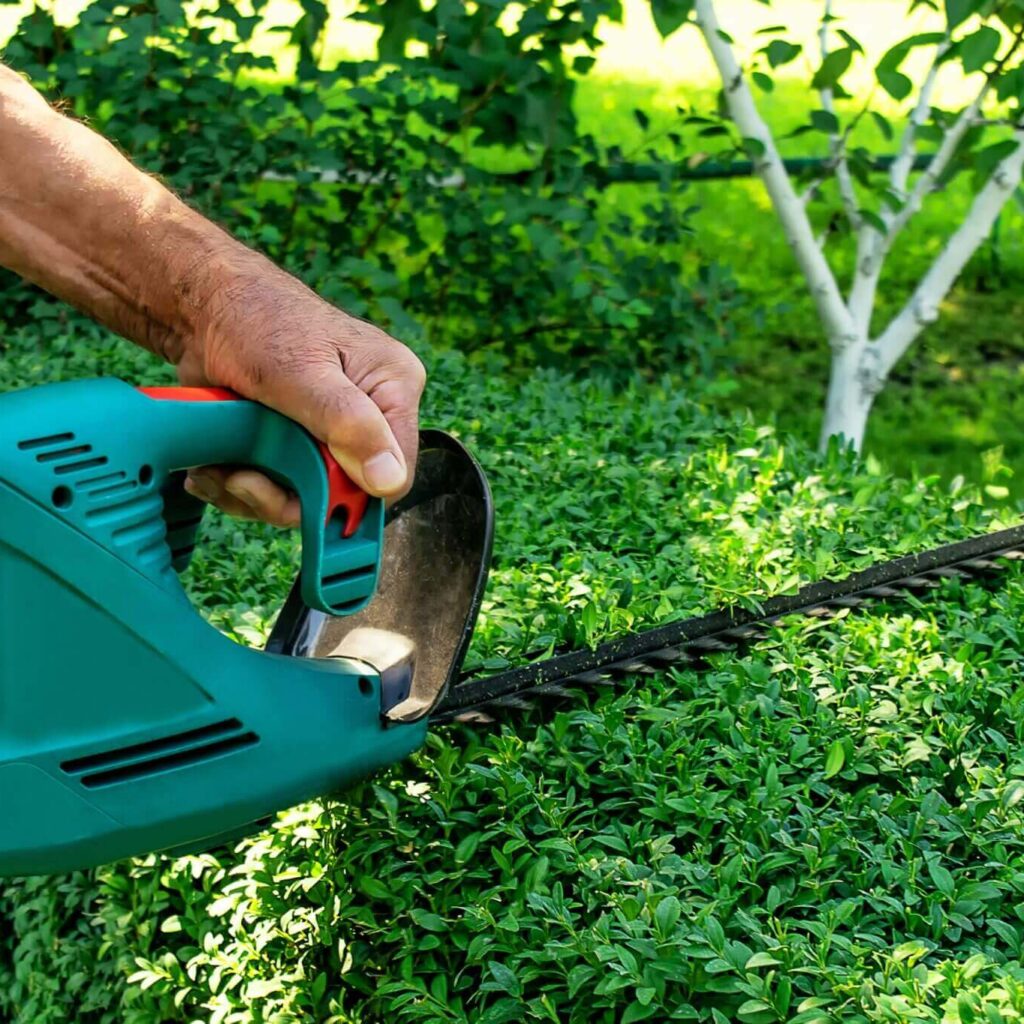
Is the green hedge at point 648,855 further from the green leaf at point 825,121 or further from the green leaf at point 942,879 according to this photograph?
the green leaf at point 825,121

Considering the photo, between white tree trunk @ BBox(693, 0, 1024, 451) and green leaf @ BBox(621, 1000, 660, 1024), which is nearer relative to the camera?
green leaf @ BBox(621, 1000, 660, 1024)

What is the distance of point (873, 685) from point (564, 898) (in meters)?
0.71

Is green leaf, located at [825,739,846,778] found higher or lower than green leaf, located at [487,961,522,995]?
higher

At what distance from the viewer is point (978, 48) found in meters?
4.04

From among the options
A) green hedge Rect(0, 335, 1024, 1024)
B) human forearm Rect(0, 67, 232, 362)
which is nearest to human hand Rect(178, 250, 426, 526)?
human forearm Rect(0, 67, 232, 362)

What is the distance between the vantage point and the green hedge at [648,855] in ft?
6.09

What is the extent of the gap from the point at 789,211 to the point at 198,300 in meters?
3.18

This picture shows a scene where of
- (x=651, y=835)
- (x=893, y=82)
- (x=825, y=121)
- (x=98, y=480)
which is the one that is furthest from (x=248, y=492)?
(x=825, y=121)

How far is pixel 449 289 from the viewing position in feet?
19.5

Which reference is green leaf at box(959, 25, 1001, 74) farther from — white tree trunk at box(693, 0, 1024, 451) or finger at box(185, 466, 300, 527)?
finger at box(185, 466, 300, 527)

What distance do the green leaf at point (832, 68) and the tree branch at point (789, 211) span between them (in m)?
0.39

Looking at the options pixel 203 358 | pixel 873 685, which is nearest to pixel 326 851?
pixel 203 358

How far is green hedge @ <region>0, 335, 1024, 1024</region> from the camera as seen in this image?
186 cm

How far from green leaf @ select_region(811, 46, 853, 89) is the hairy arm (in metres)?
2.59
